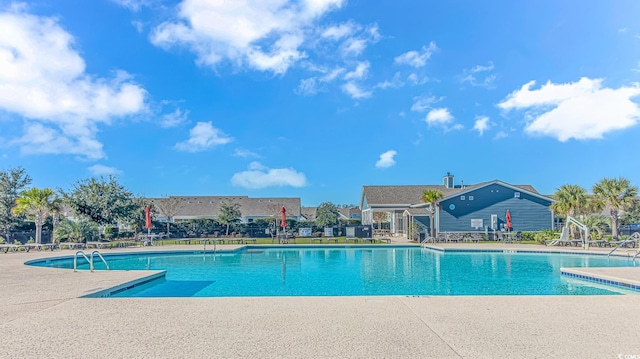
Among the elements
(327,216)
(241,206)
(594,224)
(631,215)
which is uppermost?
(241,206)

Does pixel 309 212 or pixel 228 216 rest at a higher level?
pixel 309 212

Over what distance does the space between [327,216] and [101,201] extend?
15.5 meters

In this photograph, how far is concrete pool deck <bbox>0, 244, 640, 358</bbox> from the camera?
420 centimetres

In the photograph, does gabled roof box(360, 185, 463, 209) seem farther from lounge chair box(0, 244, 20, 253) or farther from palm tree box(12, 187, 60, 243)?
lounge chair box(0, 244, 20, 253)

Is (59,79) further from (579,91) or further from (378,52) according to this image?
(579,91)

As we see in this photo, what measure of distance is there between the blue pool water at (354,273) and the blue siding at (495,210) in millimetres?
8781

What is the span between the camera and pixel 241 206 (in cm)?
4306

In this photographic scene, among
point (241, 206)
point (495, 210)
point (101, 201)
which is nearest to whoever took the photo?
point (101, 201)

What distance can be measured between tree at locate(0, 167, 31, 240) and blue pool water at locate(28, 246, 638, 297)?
1227 cm

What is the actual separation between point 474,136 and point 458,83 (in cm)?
791

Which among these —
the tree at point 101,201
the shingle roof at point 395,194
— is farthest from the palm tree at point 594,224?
the tree at point 101,201

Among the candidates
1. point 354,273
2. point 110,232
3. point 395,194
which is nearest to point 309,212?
point 395,194

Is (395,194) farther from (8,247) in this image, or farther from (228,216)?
(8,247)

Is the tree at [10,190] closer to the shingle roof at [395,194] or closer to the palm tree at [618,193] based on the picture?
the shingle roof at [395,194]
